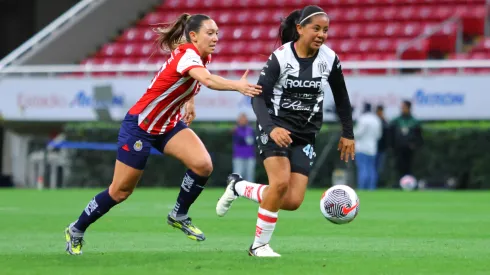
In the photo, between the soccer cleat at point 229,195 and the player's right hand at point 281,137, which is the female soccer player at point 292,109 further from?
the soccer cleat at point 229,195

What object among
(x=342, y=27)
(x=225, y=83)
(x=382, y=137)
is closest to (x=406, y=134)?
(x=382, y=137)

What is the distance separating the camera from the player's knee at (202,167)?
961cm

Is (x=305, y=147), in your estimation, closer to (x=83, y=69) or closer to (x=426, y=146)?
(x=426, y=146)

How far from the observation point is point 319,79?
8938mm

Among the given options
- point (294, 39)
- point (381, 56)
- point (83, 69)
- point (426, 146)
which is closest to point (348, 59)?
point (381, 56)

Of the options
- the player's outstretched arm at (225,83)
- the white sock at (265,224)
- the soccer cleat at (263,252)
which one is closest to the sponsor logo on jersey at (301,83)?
the player's outstretched arm at (225,83)

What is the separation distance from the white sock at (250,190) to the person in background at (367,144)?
518 inches

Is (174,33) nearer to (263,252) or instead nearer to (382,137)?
(263,252)

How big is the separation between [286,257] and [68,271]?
1.95 metres

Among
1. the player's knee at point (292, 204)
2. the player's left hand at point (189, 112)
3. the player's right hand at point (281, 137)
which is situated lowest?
the player's knee at point (292, 204)

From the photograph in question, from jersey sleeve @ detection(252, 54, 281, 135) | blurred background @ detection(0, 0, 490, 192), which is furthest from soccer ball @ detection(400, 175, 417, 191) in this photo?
jersey sleeve @ detection(252, 54, 281, 135)

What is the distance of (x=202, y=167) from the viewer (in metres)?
9.66

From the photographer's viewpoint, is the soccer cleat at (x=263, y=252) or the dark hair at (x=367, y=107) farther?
the dark hair at (x=367, y=107)

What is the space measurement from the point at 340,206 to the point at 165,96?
1927mm
